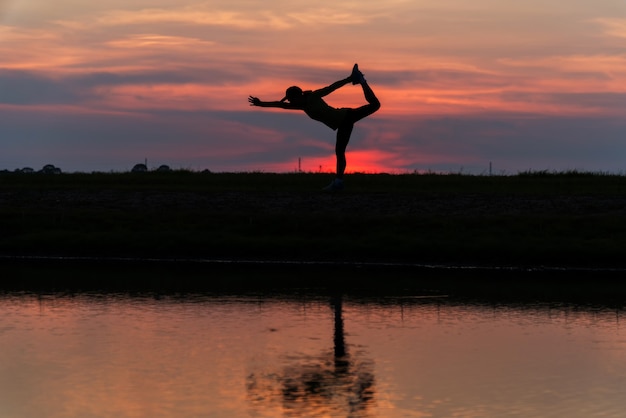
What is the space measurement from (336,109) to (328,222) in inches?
213

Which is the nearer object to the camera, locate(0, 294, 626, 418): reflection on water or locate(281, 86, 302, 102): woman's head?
locate(0, 294, 626, 418): reflection on water

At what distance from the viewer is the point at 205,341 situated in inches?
853

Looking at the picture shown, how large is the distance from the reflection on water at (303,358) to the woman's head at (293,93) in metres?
16.0

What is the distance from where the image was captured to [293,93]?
1674 inches

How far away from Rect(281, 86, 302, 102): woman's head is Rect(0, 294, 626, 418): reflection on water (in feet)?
52.3

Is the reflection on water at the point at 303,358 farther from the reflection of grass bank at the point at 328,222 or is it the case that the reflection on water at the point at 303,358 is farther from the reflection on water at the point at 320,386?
the reflection of grass bank at the point at 328,222

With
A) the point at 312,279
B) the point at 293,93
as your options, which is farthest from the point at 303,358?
the point at 293,93

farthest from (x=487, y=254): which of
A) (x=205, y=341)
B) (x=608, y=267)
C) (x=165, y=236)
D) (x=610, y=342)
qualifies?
(x=205, y=341)

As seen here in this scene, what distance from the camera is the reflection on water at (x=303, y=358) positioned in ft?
55.1

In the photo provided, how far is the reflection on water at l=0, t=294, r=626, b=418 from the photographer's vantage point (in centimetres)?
1678

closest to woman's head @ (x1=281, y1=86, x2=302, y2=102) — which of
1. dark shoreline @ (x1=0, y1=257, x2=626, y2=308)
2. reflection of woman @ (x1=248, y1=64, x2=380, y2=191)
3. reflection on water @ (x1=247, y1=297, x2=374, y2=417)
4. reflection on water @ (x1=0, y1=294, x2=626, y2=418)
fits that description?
reflection of woman @ (x1=248, y1=64, x2=380, y2=191)

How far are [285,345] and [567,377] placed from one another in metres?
5.38

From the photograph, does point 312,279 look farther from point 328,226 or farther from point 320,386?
point 320,386

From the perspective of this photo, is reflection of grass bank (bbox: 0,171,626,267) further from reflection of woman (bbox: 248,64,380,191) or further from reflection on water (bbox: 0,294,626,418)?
reflection on water (bbox: 0,294,626,418)
